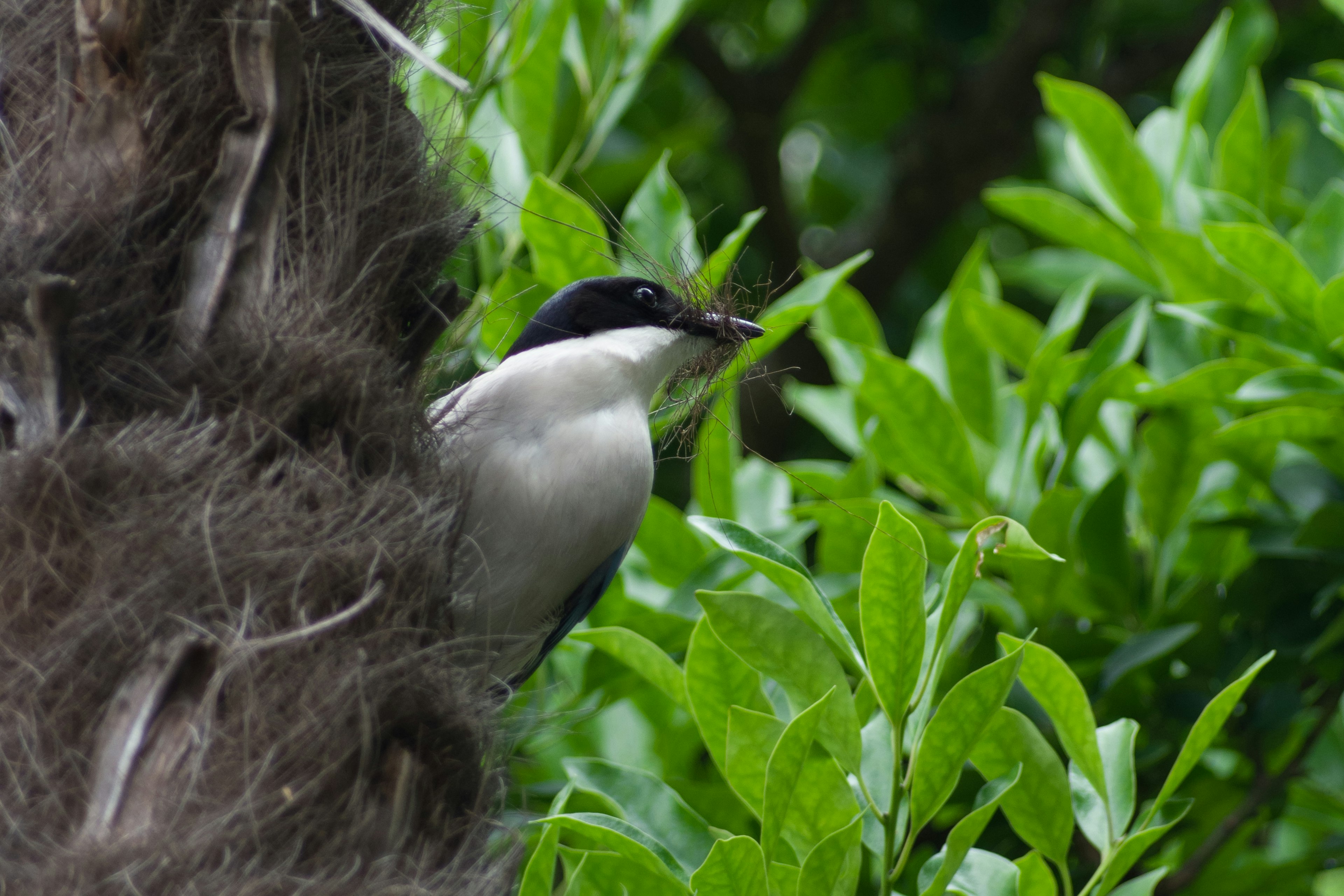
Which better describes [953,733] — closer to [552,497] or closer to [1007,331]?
[552,497]

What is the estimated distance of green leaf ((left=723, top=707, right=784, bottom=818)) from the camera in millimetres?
1602

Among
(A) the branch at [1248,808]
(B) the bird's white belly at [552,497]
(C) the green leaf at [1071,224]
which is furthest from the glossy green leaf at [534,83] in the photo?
(A) the branch at [1248,808]

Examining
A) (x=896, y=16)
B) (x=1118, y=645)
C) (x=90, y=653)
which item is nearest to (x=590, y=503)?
(x=90, y=653)

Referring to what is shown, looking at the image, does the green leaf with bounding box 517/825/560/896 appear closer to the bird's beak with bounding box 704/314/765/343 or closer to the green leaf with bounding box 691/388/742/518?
the bird's beak with bounding box 704/314/765/343

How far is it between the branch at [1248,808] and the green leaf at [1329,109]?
109 cm

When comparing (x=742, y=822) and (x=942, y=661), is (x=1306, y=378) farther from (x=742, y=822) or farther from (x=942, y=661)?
(x=742, y=822)

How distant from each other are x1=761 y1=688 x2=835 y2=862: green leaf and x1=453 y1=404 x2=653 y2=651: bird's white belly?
0.52 meters

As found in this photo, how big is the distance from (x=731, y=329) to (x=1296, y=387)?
1.12 m

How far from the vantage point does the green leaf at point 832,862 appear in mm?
1490

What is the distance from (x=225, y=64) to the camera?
4.17ft

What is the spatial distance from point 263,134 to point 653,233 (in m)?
1.34

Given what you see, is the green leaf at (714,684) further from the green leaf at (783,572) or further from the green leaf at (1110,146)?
the green leaf at (1110,146)

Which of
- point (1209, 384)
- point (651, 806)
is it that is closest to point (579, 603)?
point (651, 806)

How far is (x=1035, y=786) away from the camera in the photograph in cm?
175
